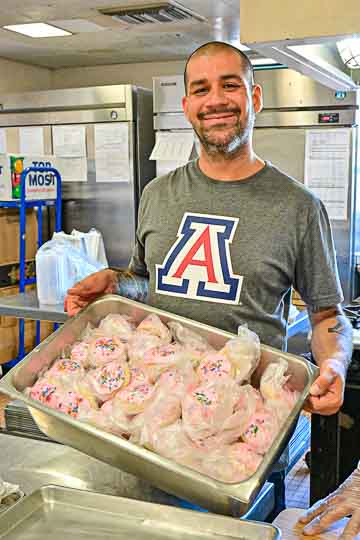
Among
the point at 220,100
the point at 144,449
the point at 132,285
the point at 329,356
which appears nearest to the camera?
the point at 144,449

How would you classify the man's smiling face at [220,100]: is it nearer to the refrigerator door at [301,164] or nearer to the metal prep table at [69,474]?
the metal prep table at [69,474]

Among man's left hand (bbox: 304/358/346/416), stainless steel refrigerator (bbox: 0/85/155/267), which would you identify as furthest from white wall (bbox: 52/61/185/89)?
man's left hand (bbox: 304/358/346/416)

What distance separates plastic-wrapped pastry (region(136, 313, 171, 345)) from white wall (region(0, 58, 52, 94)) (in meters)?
5.42

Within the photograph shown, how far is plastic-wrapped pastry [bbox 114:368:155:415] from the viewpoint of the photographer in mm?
1100

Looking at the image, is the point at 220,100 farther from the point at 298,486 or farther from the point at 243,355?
the point at 298,486

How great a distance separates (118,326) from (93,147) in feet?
12.4

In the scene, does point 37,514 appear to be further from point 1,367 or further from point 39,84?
point 39,84

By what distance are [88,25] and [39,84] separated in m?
2.18

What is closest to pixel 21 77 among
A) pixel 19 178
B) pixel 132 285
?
pixel 19 178

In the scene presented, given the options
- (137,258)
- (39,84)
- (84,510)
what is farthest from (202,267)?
(39,84)

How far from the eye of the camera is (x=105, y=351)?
1.21 metres

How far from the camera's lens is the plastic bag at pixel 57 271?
3.58 meters

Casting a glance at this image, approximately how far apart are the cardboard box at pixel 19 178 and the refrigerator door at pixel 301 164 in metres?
1.56

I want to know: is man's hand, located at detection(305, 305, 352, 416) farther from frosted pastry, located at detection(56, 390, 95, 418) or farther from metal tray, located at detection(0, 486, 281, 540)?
frosted pastry, located at detection(56, 390, 95, 418)
